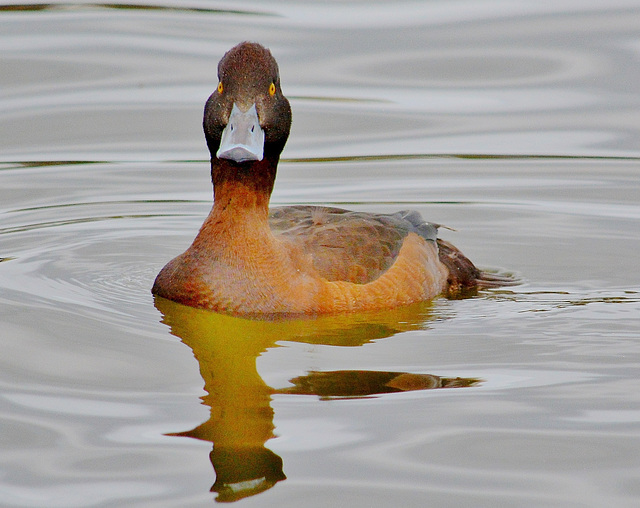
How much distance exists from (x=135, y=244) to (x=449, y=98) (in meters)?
5.43

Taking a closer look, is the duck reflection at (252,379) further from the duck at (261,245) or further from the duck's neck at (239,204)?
the duck's neck at (239,204)

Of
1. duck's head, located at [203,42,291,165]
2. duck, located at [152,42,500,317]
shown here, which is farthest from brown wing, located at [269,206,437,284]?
duck's head, located at [203,42,291,165]

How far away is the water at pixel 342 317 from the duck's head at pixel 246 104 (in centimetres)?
114

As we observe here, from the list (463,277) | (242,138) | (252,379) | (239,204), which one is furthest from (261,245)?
(463,277)

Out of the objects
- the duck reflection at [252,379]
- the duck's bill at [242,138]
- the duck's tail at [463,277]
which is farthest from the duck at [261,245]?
the duck's tail at [463,277]

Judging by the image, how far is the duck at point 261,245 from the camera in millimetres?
7395

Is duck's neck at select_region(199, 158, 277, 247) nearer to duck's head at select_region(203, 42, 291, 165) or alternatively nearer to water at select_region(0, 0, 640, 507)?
duck's head at select_region(203, 42, 291, 165)

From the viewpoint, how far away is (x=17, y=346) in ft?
22.7

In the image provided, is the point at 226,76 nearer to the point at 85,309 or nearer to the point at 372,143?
the point at 85,309

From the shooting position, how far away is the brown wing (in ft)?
25.3

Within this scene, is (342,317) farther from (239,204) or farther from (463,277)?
(463,277)

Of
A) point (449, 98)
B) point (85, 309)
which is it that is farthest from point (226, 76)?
point (449, 98)

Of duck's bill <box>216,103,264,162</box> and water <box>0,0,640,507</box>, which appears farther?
duck's bill <box>216,103,264,162</box>

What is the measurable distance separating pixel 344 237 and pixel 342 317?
60 cm
